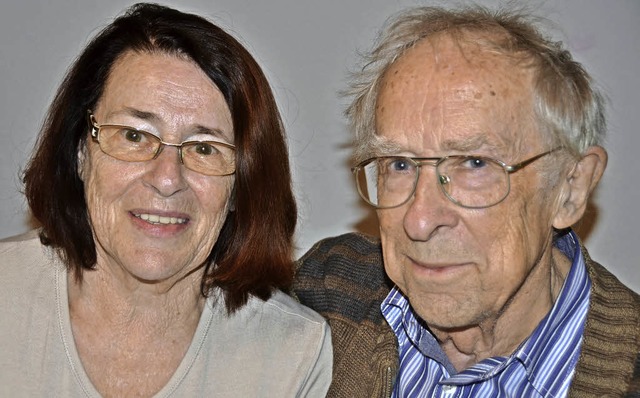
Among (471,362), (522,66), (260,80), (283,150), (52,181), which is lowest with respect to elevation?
(471,362)

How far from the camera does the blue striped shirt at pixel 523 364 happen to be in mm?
2277

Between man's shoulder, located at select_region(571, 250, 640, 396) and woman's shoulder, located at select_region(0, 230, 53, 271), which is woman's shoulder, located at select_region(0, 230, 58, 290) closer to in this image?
woman's shoulder, located at select_region(0, 230, 53, 271)

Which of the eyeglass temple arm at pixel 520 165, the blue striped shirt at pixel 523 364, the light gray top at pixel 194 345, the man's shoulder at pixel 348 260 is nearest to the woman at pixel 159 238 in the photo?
the light gray top at pixel 194 345

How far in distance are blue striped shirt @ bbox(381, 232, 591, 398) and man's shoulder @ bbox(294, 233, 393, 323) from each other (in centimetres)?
17

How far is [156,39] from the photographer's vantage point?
2.46m

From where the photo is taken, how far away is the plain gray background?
2977 millimetres

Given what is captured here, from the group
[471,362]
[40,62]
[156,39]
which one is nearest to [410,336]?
[471,362]

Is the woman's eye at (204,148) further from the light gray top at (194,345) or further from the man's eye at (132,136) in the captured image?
the light gray top at (194,345)

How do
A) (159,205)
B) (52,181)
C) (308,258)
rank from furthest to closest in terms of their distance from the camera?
1. (308,258)
2. (52,181)
3. (159,205)

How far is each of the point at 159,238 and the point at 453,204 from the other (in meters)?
0.81

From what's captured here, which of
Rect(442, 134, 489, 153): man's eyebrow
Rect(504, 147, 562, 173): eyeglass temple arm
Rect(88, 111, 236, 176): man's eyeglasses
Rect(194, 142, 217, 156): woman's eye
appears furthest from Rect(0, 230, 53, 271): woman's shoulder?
Rect(504, 147, 562, 173): eyeglass temple arm

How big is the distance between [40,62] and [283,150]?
1241 mm

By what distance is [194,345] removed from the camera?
2.55 m

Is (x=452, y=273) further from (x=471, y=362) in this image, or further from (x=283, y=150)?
(x=283, y=150)
